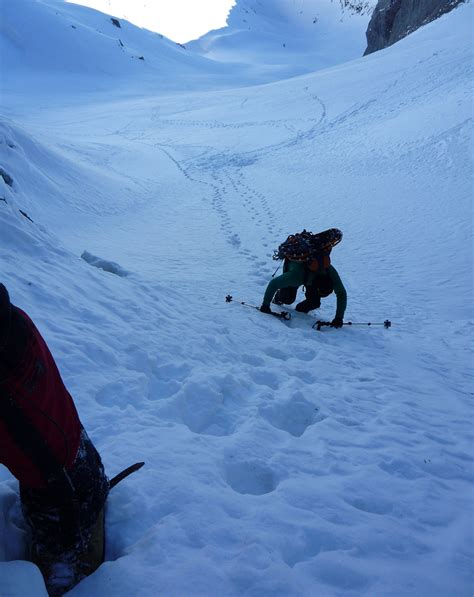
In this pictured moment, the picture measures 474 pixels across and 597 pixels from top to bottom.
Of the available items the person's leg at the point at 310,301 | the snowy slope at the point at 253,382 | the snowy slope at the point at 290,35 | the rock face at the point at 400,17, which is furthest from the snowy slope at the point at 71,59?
the person's leg at the point at 310,301

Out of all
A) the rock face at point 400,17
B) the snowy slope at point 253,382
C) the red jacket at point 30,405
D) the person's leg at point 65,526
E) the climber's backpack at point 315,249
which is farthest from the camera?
the rock face at point 400,17

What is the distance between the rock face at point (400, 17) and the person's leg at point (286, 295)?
44.1m

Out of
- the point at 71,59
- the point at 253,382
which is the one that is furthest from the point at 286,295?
the point at 71,59

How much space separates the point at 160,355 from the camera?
4.07 metres

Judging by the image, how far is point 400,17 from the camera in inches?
1913

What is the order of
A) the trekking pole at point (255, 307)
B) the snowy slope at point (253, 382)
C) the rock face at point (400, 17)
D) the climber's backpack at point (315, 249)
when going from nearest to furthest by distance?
1. the snowy slope at point (253, 382)
2. the climber's backpack at point (315, 249)
3. the trekking pole at point (255, 307)
4. the rock face at point (400, 17)

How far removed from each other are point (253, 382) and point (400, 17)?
195ft

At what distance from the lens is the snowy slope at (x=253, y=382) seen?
2.10m

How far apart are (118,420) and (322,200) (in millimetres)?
11916

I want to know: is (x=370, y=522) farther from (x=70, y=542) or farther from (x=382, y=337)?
(x=382, y=337)

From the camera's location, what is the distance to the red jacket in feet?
4.97

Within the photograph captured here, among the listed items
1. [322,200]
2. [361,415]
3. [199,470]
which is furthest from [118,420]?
[322,200]

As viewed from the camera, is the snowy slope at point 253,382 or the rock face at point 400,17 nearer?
the snowy slope at point 253,382

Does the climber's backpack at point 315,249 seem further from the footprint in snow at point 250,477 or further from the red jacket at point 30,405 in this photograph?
the red jacket at point 30,405
